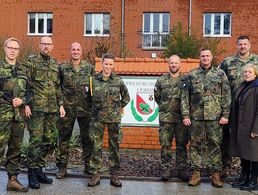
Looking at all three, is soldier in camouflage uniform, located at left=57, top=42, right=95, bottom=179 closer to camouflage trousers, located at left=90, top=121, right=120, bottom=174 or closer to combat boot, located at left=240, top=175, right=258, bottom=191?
camouflage trousers, located at left=90, top=121, right=120, bottom=174

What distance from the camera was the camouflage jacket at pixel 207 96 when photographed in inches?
299

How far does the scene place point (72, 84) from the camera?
313 inches

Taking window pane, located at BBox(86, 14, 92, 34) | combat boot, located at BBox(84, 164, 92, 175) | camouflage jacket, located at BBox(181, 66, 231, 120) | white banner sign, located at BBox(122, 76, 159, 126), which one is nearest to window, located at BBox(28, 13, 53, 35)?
window pane, located at BBox(86, 14, 92, 34)

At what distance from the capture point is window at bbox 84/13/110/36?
33.3m

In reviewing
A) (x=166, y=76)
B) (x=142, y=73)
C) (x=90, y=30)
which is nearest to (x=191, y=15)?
(x=90, y=30)

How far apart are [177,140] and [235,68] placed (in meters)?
1.50

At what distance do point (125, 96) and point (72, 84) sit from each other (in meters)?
0.90

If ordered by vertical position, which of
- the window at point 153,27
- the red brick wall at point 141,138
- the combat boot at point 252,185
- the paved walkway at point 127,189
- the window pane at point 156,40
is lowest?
the paved walkway at point 127,189

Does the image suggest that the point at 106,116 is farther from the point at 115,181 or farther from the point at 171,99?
the point at 171,99

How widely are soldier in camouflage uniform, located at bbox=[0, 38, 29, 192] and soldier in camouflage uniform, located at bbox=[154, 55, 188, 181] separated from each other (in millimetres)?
2244

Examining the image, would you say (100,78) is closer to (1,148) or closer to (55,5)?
(1,148)

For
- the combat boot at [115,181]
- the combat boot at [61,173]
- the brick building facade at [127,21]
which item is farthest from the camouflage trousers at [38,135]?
the brick building facade at [127,21]

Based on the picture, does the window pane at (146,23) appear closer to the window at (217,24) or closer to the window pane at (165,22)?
the window pane at (165,22)

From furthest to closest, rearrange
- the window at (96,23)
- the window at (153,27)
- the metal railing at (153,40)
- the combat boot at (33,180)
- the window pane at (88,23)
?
1. the window pane at (88,23)
2. the window at (96,23)
3. the window at (153,27)
4. the metal railing at (153,40)
5. the combat boot at (33,180)
